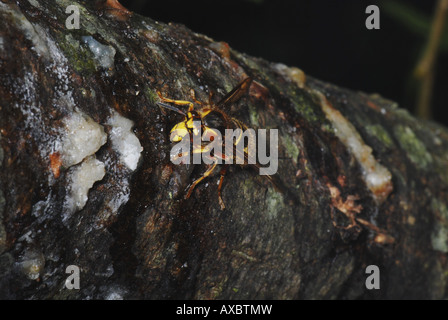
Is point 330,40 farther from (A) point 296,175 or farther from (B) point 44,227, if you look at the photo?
(B) point 44,227

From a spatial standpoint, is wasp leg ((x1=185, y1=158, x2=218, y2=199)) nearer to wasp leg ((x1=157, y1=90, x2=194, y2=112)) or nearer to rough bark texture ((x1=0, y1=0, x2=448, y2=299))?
rough bark texture ((x1=0, y1=0, x2=448, y2=299))

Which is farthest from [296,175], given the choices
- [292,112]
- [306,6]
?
[306,6]

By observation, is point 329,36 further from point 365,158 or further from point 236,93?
point 236,93

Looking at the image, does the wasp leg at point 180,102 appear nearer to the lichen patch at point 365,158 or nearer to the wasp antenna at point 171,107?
the wasp antenna at point 171,107

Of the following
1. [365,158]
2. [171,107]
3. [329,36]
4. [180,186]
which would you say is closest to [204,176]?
[180,186]

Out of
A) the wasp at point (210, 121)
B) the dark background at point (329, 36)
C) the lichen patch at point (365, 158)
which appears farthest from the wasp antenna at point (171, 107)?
the dark background at point (329, 36)
